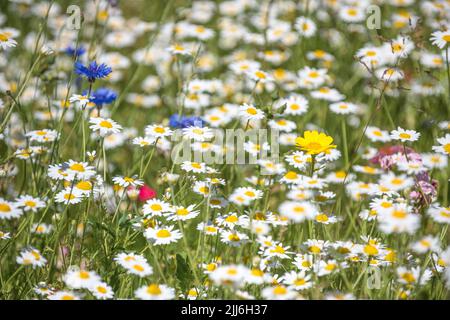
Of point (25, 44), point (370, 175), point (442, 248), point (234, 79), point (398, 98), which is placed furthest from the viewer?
point (25, 44)

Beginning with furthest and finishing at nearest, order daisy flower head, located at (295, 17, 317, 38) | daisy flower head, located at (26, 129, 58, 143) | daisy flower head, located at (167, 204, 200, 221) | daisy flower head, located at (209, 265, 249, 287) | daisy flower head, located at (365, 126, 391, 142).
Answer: daisy flower head, located at (295, 17, 317, 38) → daisy flower head, located at (365, 126, 391, 142) → daisy flower head, located at (26, 129, 58, 143) → daisy flower head, located at (167, 204, 200, 221) → daisy flower head, located at (209, 265, 249, 287)

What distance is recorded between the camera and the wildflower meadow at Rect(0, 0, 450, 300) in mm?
1641

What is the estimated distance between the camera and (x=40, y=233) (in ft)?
6.54

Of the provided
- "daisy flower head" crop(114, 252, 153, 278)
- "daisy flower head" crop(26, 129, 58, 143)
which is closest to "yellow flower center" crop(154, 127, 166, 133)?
"daisy flower head" crop(26, 129, 58, 143)

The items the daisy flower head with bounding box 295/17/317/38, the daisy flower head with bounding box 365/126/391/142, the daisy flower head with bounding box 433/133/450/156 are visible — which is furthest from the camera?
the daisy flower head with bounding box 295/17/317/38

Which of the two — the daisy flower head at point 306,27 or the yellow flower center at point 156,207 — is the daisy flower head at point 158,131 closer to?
the yellow flower center at point 156,207

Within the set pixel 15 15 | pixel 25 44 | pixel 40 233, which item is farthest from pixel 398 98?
pixel 15 15

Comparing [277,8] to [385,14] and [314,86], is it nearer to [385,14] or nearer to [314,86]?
[385,14]

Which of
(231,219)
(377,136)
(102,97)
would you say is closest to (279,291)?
(231,219)

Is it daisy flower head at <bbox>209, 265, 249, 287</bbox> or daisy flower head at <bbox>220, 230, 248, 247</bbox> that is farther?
daisy flower head at <bbox>220, 230, 248, 247</bbox>

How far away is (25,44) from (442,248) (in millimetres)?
2555

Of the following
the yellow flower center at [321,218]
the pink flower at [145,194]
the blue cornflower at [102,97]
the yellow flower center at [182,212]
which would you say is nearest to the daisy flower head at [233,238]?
the yellow flower center at [182,212]

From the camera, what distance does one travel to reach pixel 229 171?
2463 millimetres

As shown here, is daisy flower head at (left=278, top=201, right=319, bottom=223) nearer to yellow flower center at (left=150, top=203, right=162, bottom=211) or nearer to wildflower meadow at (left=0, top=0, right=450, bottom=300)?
wildflower meadow at (left=0, top=0, right=450, bottom=300)
